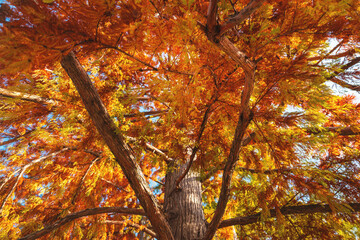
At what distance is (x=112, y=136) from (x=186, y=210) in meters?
1.70

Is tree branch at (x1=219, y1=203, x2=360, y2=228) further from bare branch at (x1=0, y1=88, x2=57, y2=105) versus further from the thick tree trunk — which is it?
bare branch at (x1=0, y1=88, x2=57, y2=105)

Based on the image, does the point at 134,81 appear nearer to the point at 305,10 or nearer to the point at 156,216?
the point at 156,216

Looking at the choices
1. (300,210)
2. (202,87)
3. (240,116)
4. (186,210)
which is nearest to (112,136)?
(202,87)

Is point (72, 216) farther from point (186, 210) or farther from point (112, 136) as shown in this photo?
point (186, 210)

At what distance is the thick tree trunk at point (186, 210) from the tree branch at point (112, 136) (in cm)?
52

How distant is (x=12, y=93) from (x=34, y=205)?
253 centimetres

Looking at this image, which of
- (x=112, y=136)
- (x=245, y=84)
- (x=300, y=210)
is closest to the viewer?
(x=245, y=84)

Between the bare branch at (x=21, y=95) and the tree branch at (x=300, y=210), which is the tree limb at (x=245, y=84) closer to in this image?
the tree branch at (x=300, y=210)

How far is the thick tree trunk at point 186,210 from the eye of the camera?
2.40m

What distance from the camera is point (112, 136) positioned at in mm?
1775

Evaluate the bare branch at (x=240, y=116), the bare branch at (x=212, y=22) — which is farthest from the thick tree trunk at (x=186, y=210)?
the bare branch at (x=212, y=22)

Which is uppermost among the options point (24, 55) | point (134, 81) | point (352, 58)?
point (134, 81)

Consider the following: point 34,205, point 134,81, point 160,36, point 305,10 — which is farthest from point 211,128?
point 34,205

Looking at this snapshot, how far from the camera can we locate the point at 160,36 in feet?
5.05
